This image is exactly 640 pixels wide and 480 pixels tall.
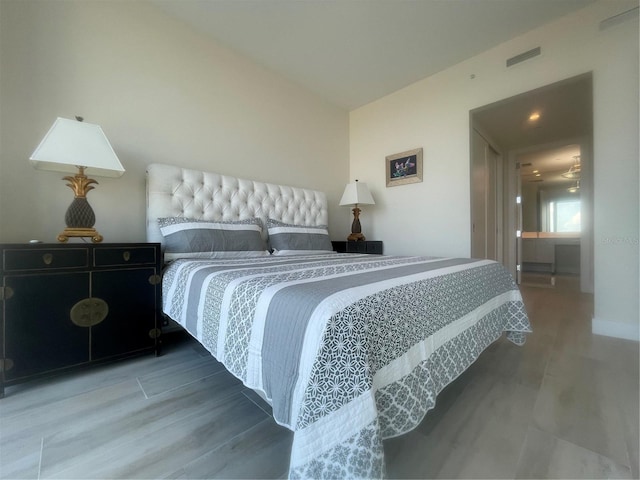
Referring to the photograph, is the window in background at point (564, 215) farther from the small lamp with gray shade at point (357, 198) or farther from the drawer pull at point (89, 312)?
the drawer pull at point (89, 312)

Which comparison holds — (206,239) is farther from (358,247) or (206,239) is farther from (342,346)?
(358,247)

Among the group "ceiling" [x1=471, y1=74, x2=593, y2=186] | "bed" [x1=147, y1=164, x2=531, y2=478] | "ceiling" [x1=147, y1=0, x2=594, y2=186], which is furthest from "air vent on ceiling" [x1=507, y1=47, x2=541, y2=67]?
"bed" [x1=147, y1=164, x2=531, y2=478]

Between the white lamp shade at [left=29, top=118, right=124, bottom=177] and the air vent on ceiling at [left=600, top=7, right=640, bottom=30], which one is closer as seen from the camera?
the white lamp shade at [left=29, top=118, right=124, bottom=177]

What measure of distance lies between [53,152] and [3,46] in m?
0.85

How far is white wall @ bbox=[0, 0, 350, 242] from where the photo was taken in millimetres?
1610

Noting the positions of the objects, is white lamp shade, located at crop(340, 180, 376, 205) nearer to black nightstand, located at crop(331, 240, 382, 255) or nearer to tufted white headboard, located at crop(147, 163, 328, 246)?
tufted white headboard, located at crop(147, 163, 328, 246)

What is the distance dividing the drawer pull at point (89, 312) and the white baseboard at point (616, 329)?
12.2 feet

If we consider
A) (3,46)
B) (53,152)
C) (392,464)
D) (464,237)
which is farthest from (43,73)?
(464,237)

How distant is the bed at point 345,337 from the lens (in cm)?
63

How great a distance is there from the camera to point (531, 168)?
5988mm

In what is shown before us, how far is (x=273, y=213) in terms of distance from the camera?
108 inches

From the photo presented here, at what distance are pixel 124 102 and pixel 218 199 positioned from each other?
3.29 feet

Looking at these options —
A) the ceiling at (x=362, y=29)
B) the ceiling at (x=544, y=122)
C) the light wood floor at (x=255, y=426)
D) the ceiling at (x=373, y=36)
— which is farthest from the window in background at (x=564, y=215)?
the light wood floor at (x=255, y=426)

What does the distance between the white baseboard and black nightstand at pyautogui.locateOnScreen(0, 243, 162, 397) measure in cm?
351
